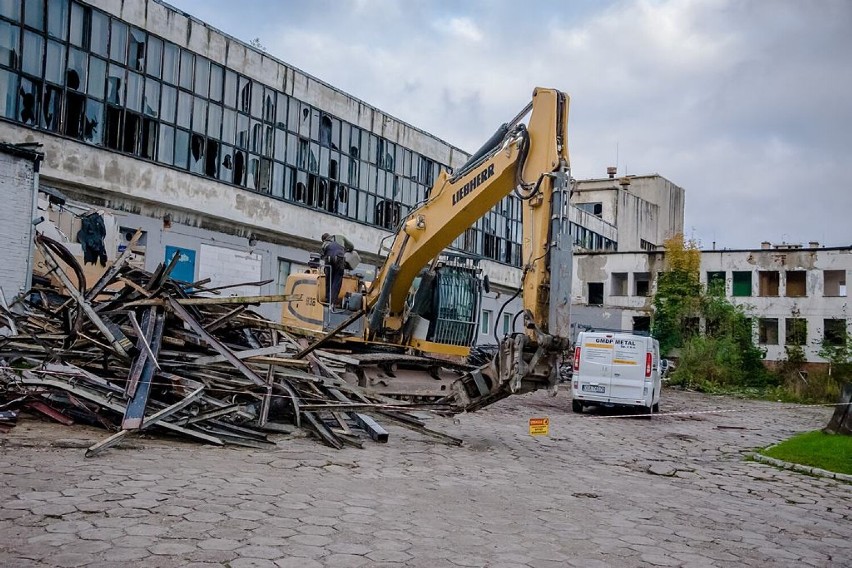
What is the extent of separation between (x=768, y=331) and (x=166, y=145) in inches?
1490

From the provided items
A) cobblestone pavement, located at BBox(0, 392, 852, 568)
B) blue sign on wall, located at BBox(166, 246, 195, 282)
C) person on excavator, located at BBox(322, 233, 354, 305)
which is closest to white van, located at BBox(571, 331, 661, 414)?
person on excavator, located at BBox(322, 233, 354, 305)

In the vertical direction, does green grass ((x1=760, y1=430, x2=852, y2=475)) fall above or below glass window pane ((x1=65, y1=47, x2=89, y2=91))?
below

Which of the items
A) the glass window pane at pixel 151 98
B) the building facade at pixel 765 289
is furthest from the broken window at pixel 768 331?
the glass window pane at pixel 151 98

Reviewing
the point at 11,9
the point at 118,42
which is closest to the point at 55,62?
the point at 11,9

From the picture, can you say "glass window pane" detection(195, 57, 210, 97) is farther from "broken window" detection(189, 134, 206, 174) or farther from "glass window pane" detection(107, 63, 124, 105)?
"glass window pane" detection(107, 63, 124, 105)

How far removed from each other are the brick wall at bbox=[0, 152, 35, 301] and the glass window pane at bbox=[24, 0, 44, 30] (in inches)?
240

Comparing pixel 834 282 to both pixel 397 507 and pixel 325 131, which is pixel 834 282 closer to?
pixel 325 131

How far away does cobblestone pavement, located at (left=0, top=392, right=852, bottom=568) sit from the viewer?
17.7 feet

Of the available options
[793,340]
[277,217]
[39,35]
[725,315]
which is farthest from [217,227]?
[793,340]

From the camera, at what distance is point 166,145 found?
2312 centimetres

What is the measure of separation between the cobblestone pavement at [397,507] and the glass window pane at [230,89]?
655 inches

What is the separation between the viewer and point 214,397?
35.0ft

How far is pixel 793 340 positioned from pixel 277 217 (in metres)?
32.3

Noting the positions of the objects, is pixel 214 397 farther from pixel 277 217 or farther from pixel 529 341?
pixel 277 217
